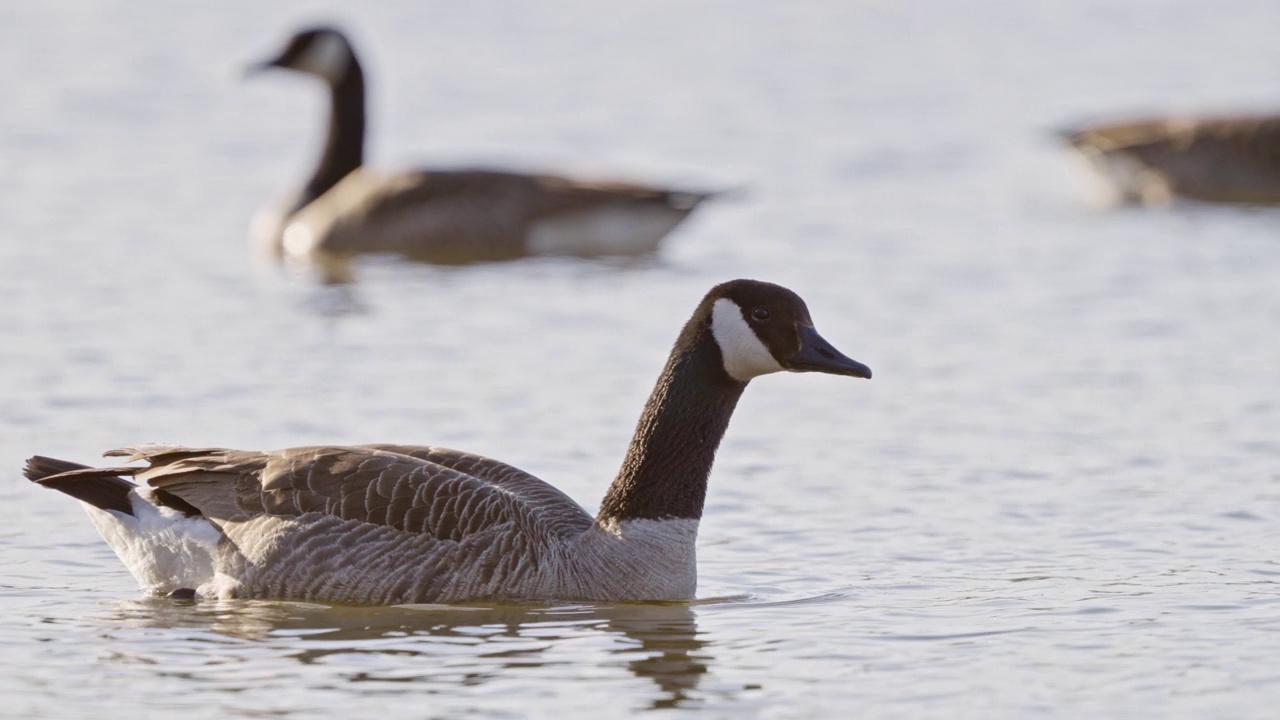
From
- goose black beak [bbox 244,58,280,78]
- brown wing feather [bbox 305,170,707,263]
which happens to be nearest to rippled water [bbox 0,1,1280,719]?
brown wing feather [bbox 305,170,707,263]

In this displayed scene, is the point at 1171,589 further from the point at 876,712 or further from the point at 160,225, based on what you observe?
A: the point at 160,225

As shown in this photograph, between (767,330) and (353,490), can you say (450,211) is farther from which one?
(767,330)

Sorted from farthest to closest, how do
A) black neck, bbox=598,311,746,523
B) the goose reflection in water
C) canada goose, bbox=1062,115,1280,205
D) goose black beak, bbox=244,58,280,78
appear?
1. canada goose, bbox=1062,115,1280,205
2. goose black beak, bbox=244,58,280,78
3. black neck, bbox=598,311,746,523
4. the goose reflection in water

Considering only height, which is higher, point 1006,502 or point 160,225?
point 160,225

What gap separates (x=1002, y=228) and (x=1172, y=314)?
3.68m

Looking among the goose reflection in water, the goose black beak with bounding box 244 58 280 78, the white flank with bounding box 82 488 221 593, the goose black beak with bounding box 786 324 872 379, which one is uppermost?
the goose black beak with bounding box 244 58 280 78

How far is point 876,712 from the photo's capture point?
24.0ft

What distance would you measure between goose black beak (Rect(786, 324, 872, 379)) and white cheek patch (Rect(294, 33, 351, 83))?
1231 cm

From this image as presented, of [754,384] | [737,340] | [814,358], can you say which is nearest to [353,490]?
[737,340]

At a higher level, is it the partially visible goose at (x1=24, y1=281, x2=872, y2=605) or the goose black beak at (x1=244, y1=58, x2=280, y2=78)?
the goose black beak at (x1=244, y1=58, x2=280, y2=78)

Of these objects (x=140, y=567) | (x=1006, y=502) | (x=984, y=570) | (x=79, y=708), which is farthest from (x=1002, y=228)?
(x=79, y=708)

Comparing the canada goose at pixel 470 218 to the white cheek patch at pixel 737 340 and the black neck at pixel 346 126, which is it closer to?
the black neck at pixel 346 126

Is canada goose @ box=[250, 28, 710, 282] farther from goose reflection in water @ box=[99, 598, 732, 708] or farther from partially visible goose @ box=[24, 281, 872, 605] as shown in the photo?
goose reflection in water @ box=[99, 598, 732, 708]

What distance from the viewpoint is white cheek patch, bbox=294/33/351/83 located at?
20250mm
